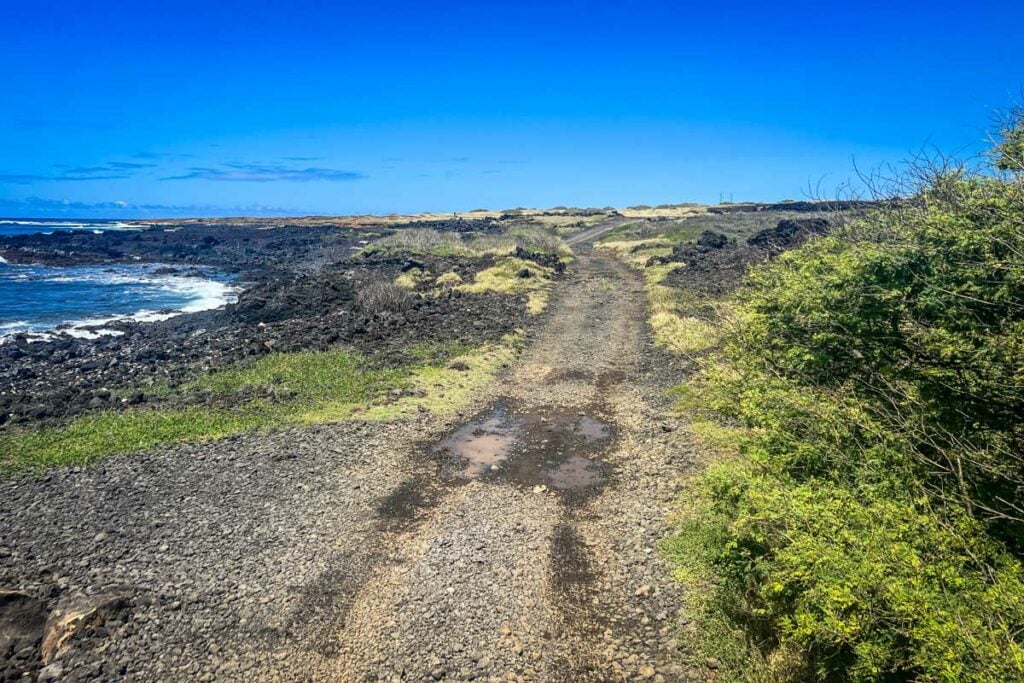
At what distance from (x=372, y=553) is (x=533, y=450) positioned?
507cm

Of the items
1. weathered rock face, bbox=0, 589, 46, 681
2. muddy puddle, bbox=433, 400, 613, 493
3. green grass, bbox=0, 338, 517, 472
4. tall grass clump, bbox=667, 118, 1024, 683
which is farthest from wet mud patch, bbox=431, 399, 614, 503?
weathered rock face, bbox=0, 589, 46, 681

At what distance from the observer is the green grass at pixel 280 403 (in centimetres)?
1420

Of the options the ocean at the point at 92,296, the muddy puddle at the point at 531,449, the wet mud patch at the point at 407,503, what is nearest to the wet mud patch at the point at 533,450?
the muddy puddle at the point at 531,449

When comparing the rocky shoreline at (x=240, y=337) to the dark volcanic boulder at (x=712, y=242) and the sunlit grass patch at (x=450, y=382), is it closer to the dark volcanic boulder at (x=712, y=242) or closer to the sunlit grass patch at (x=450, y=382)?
the sunlit grass patch at (x=450, y=382)

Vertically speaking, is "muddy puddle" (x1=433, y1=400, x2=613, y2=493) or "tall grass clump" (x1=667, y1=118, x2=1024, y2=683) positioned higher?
"tall grass clump" (x1=667, y1=118, x2=1024, y2=683)

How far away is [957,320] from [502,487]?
8070mm

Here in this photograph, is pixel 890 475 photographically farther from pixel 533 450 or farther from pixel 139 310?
pixel 139 310

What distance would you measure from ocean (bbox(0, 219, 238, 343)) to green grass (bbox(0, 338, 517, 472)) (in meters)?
16.7

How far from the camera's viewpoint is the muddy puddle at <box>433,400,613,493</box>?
12820 millimetres

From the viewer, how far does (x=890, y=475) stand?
6785mm

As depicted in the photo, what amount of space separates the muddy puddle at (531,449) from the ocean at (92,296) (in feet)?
80.6

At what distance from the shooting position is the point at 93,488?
12.1 metres

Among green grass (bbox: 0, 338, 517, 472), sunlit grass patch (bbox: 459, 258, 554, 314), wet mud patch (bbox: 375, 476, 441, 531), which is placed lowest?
wet mud patch (bbox: 375, 476, 441, 531)

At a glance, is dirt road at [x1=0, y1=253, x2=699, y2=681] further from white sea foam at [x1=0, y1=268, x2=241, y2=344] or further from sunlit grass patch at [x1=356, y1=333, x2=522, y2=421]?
white sea foam at [x1=0, y1=268, x2=241, y2=344]
